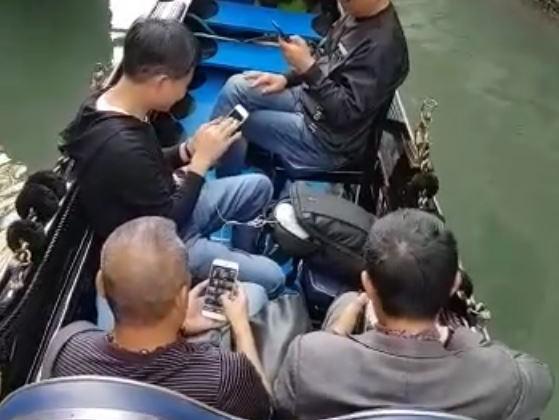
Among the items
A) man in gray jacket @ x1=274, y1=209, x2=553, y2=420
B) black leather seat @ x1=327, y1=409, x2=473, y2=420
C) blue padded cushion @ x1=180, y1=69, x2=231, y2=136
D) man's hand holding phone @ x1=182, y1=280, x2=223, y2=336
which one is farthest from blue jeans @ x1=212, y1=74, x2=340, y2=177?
black leather seat @ x1=327, y1=409, x2=473, y2=420

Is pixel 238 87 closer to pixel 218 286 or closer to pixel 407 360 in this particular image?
pixel 218 286

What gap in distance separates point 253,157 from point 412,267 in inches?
53.5

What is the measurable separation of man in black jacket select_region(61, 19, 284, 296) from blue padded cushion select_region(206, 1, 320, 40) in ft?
5.03

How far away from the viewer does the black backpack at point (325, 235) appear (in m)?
2.17

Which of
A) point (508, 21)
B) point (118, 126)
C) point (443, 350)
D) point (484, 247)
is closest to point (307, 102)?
point (118, 126)

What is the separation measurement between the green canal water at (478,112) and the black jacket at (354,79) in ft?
4.15

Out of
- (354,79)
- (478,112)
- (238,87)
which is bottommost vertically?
(478,112)

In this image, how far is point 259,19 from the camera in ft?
12.2

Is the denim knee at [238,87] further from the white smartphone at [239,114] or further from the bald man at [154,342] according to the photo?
the bald man at [154,342]

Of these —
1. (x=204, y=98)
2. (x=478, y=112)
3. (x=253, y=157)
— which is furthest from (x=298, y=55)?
(x=478, y=112)

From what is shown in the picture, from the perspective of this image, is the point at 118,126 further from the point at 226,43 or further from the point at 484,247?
the point at 484,247

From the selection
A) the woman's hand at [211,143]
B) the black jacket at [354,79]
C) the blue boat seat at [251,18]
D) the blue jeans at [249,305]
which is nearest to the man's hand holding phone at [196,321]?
the blue jeans at [249,305]

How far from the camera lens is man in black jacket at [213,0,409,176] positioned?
2439 millimetres

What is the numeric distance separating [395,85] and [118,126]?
2.83 feet
